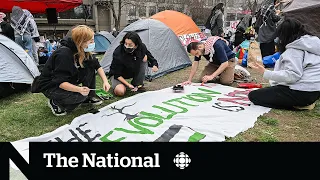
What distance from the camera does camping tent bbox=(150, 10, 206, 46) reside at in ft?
26.3

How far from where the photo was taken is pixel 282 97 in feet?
10.0

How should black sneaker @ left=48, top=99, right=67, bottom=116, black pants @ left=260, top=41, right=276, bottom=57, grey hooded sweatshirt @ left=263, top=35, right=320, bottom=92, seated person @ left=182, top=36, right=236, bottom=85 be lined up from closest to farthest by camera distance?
grey hooded sweatshirt @ left=263, top=35, right=320, bottom=92
black sneaker @ left=48, top=99, right=67, bottom=116
seated person @ left=182, top=36, right=236, bottom=85
black pants @ left=260, top=41, right=276, bottom=57

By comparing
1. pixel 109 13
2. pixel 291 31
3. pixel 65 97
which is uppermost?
pixel 109 13

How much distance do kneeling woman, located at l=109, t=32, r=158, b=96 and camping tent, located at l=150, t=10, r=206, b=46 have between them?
4.25 m

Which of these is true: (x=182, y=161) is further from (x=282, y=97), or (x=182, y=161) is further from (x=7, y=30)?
(x=7, y=30)

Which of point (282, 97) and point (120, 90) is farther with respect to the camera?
point (120, 90)

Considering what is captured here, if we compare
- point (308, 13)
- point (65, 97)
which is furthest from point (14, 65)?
point (308, 13)

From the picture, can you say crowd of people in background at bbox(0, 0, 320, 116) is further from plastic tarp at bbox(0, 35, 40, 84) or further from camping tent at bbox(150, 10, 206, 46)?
camping tent at bbox(150, 10, 206, 46)

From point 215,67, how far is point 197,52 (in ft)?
2.29

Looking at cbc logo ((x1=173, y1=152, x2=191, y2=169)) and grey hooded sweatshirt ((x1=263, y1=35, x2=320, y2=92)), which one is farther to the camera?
grey hooded sweatshirt ((x1=263, y1=35, x2=320, y2=92))

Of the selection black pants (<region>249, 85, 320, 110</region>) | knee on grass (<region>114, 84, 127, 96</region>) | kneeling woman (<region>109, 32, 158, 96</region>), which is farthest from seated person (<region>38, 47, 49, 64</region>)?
black pants (<region>249, 85, 320, 110</region>)

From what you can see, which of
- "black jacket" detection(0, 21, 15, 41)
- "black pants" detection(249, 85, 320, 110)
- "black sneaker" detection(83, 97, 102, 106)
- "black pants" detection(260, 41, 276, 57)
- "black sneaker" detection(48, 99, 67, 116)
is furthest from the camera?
"black jacket" detection(0, 21, 15, 41)

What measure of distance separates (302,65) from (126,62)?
7.25 feet

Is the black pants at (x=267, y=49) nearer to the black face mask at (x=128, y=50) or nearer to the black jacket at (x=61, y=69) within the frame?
the black face mask at (x=128, y=50)
